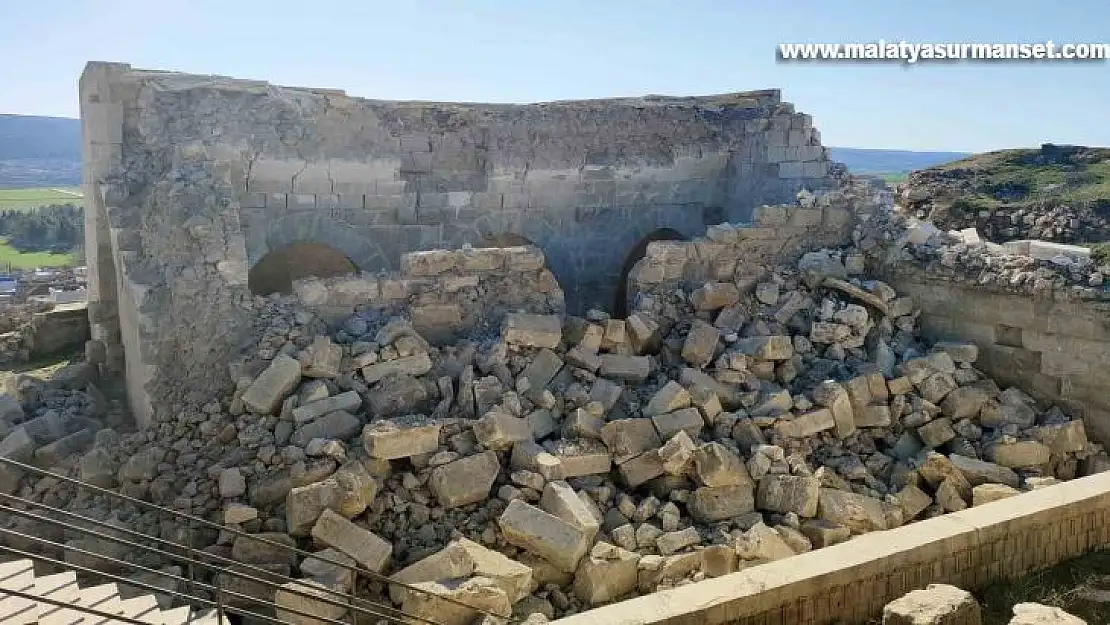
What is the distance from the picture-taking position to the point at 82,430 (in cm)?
805

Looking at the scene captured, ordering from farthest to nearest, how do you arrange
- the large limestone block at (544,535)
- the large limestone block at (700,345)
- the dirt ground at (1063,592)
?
the large limestone block at (700,345) < the large limestone block at (544,535) < the dirt ground at (1063,592)

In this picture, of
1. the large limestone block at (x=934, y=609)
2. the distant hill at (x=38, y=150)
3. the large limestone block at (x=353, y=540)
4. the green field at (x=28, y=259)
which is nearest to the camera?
the large limestone block at (x=934, y=609)

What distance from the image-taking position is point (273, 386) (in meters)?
7.22

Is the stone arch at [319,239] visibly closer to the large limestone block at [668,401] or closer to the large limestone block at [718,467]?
the large limestone block at [668,401]

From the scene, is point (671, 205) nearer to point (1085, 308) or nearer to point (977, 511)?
point (1085, 308)

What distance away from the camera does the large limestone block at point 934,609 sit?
4.80 meters

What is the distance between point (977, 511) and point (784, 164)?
6.35 m

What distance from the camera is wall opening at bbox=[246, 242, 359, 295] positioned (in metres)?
11.1

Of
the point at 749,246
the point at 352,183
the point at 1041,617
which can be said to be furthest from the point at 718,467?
the point at 352,183

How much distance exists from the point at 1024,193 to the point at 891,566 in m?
22.4

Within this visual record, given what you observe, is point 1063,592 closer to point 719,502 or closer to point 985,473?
point 985,473

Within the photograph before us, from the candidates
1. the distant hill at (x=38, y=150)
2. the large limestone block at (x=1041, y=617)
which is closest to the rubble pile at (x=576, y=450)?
the large limestone block at (x=1041, y=617)

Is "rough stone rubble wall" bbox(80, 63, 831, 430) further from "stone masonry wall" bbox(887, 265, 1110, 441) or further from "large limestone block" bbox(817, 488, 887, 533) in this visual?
"large limestone block" bbox(817, 488, 887, 533)

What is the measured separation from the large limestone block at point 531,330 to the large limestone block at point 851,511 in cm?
281
